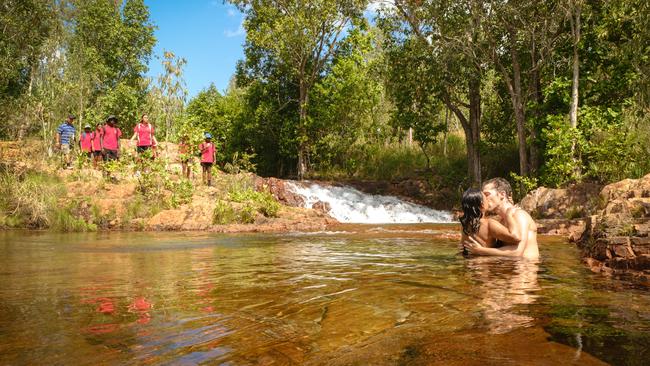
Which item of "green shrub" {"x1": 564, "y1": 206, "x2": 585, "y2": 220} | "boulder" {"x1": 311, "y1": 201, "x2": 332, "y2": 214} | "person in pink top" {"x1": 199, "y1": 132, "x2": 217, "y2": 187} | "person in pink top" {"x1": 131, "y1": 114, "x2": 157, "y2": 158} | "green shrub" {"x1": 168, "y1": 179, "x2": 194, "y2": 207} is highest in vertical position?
"person in pink top" {"x1": 131, "y1": 114, "x2": 157, "y2": 158}

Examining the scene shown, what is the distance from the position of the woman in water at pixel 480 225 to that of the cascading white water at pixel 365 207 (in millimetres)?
11834

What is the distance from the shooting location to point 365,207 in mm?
20219

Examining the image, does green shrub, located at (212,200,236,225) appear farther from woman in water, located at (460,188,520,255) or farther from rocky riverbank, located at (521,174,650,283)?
woman in water, located at (460,188,520,255)

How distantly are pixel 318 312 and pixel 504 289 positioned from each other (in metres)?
1.80

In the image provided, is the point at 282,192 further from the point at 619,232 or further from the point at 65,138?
the point at 619,232

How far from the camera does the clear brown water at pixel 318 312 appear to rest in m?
2.50

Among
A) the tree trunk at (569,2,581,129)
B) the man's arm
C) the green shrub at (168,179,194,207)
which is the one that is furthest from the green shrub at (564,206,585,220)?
the green shrub at (168,179,194,207)

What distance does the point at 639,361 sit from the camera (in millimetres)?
2275

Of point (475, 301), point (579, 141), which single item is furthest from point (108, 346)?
point (579, 141)

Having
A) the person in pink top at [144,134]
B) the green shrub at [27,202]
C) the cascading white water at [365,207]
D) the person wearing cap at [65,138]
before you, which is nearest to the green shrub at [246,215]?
the person in pink top at [144,134]

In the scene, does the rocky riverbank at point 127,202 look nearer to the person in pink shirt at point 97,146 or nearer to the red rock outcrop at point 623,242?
the person in pink shirt at point 97,146

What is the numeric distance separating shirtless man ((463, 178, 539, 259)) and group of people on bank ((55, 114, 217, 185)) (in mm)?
11390

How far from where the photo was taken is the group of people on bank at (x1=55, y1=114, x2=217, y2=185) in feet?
51.4

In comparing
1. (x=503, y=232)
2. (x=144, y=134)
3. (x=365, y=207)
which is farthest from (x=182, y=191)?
(x=503, y=232)
